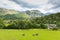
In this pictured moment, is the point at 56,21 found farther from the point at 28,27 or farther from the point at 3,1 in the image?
the point at 3,1

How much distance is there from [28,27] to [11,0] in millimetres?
2307

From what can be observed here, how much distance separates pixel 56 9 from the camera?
9.00 m

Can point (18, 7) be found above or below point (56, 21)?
above

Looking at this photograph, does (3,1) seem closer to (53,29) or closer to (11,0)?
(11,0)

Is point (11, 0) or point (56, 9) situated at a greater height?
point (11, 0)

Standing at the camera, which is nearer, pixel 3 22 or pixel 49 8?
pixel 49 8

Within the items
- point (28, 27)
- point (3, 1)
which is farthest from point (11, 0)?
point (28, 27)

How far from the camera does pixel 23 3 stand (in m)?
8.49
